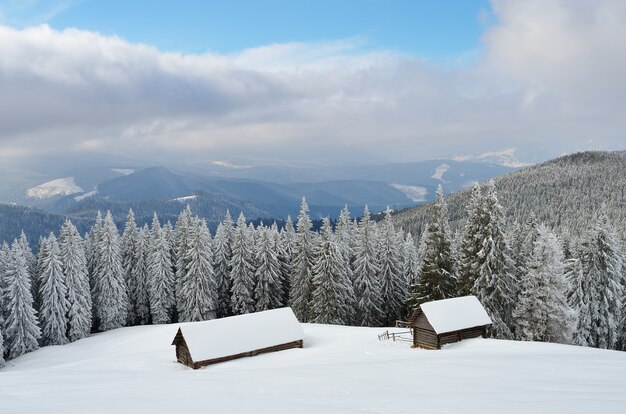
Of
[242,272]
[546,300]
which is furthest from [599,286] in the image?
[242,272]

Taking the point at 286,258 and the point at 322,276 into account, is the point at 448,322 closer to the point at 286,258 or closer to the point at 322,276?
the point at 322,276

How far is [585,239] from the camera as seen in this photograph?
48.2 meters

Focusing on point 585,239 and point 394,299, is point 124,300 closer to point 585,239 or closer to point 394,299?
point 394,299

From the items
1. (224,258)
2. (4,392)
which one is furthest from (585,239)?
(4,392)

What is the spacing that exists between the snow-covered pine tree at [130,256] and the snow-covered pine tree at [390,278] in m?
38.2

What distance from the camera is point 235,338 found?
3728 centimetres

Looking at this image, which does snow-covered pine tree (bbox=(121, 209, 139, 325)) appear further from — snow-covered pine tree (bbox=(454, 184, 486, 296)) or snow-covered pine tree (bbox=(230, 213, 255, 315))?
snow-covered pine tree (bbox=(454, 184, 486, 296))

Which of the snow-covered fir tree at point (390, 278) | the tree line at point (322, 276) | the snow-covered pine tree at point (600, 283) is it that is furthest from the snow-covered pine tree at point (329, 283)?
the snow-covered pine tree at point (600, 283)

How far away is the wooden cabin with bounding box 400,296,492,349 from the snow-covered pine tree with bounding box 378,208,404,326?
2033 cm

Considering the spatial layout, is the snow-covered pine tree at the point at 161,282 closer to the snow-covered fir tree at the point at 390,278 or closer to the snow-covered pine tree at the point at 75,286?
the snow-covered pine tree at the point at 75,286

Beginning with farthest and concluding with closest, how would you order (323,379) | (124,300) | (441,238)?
(124,300), (441,238), (323,379)

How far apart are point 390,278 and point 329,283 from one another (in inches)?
387

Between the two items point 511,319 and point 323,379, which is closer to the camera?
point 323,379

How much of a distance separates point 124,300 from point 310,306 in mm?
29827
